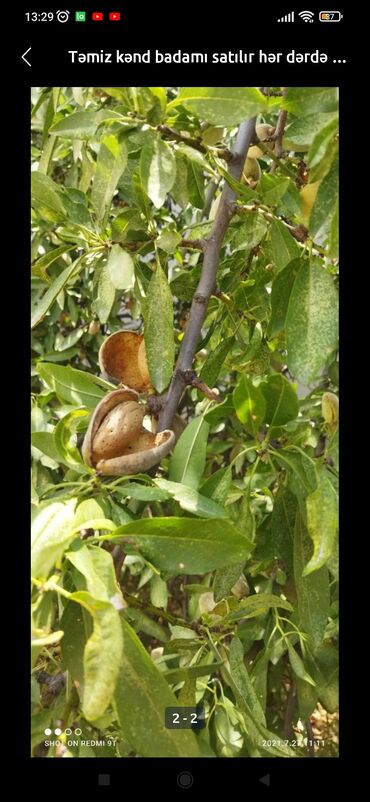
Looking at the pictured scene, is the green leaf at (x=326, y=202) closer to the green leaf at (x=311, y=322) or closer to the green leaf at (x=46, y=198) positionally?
the green leaf at (x=311, y=322)

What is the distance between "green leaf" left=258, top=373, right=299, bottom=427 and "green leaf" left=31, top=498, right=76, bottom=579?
0.13 metres

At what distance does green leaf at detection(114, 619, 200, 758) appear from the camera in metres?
0.39

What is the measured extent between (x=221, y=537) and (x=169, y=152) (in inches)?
9.0

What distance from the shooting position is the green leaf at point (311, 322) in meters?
0.45

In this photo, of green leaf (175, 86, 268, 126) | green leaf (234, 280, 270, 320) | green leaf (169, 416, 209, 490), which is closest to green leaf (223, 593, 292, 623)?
green leaf (169, 416, 209, 490)

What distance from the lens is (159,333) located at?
508 millimetres

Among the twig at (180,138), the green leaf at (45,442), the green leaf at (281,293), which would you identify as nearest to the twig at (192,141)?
the twig at (180,138)

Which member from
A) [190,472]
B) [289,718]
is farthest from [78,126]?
[289,718]

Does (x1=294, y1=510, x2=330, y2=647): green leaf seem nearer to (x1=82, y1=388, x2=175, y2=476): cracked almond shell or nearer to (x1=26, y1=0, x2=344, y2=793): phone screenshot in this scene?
(x1=26, y1=0, x2=344, y2=793): phone screenshot

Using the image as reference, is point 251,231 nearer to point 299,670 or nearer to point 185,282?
point 185,282

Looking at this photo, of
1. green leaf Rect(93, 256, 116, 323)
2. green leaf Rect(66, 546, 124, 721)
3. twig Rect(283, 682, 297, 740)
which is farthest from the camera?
twig Rect(283, 682, 297, 740)
